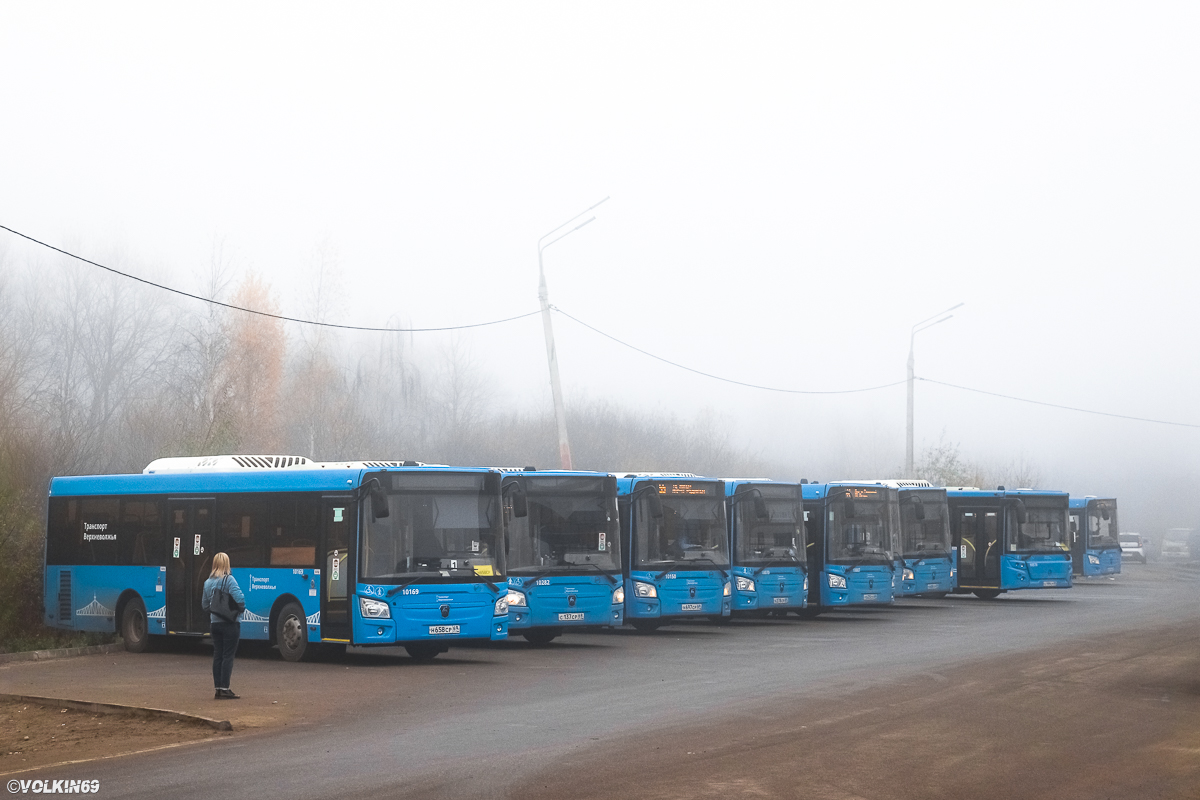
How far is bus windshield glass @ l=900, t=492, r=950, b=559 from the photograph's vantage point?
34531 mm

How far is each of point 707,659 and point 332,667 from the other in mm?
5319

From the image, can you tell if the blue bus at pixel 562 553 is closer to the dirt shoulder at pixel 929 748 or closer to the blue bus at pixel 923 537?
the dirt shoulder at pixel 929 748

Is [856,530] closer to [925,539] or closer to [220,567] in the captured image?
[925,539]

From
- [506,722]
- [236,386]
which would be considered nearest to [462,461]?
[236,386]

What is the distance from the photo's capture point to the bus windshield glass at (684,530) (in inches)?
1019

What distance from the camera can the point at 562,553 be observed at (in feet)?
77.4

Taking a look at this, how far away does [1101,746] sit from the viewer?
1185cm

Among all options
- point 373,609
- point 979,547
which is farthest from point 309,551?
point 979,547

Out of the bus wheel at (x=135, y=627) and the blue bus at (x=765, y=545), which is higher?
the blue bus at (x=765, y=545)

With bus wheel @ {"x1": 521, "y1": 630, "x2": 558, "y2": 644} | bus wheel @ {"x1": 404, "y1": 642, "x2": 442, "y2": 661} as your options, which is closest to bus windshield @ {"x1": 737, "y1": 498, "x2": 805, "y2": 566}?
bus wheel @ {"x1": 521, "y1": 630, "x2": 558, "y2": 644}

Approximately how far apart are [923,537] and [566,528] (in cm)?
1425

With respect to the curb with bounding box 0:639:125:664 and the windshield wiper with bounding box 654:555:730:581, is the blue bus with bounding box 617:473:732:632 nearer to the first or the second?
the windshield wiper with bounding box 654:555:730:581

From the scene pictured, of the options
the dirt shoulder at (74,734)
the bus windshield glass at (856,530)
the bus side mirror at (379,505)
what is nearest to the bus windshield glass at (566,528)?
the bus side mirror at (379,505)

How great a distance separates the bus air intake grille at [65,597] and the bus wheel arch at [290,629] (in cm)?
536
